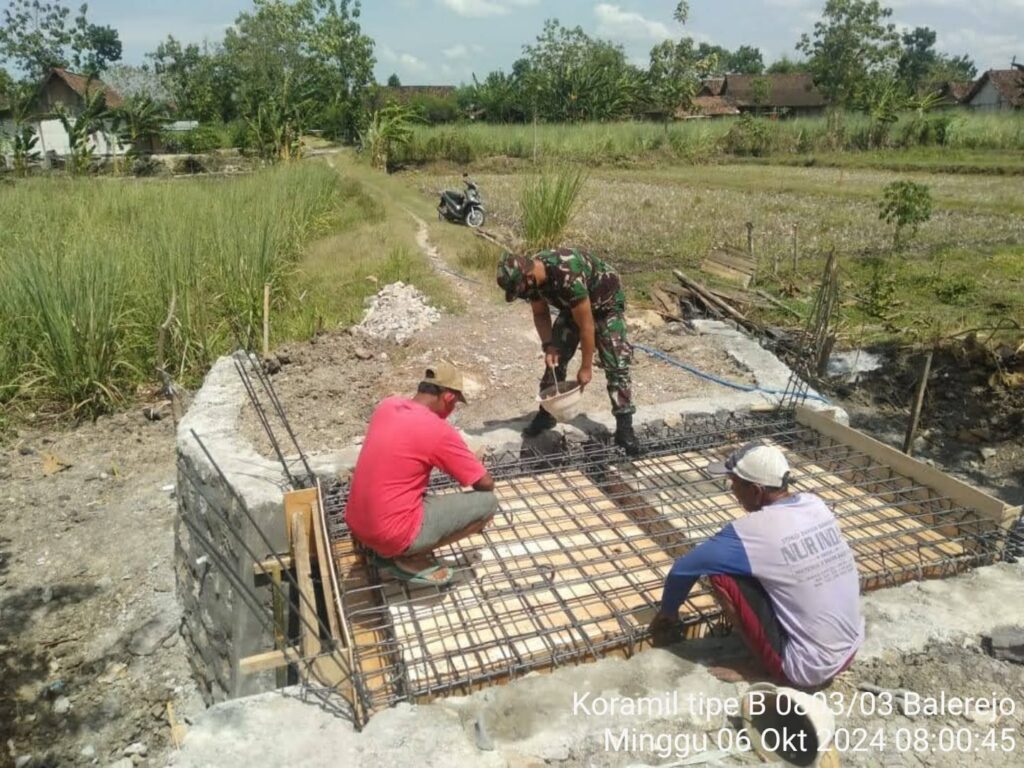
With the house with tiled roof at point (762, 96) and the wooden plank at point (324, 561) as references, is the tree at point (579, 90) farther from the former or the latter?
the wooden plank at point (324, 561)

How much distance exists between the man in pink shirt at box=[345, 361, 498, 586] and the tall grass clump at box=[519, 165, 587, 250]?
6.20 meters

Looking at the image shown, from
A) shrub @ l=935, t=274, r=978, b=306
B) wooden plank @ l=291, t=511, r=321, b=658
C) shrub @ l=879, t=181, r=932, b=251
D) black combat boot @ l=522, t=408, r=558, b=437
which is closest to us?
wooden plank @ l=291, t=511, r=321, b=658

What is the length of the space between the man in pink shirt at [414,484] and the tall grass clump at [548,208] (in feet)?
20.4

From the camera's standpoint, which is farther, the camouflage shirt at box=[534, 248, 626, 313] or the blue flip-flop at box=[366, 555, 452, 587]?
the camouflage shirt at box=[534, 248, 626, 313]

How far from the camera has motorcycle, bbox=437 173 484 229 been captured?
12.1 metres

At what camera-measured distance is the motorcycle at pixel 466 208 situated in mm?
12078

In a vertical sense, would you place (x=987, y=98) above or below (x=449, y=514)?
above

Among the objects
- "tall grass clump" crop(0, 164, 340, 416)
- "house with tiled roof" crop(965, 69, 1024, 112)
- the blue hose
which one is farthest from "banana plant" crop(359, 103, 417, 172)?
"house with tiled roof" crop(965, 69, 1024, 112)

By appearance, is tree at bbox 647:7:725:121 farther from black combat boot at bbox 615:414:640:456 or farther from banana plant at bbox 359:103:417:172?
black combat boot at bbox 615:414:640:456

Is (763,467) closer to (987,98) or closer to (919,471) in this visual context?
(919,471)

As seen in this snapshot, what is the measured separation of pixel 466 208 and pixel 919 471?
9524 mm

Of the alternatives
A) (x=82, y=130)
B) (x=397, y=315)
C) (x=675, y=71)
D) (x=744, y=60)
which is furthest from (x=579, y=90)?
(x=744, y=60)

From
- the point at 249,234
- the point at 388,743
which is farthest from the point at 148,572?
the point at 249,234

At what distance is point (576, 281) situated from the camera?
3666mm
